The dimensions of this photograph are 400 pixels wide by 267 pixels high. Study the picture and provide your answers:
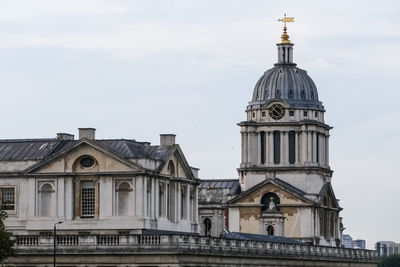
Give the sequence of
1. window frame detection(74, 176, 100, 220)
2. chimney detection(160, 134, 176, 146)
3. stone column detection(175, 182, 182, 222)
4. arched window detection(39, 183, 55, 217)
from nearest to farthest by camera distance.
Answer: window frame detection(74, 176, 100, 220) → arched window detection(39, 183, 55, 217) → chimney detection(160, 134, 176, 146) → stone column detection(175, 182, 182, 222)

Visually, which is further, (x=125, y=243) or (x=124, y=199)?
(x=124, y=199)

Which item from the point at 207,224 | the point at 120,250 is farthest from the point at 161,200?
the point at 207,224

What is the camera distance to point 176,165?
145m

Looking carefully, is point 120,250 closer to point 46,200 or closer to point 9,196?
point 46,200

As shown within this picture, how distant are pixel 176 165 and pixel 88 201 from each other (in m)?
9.37

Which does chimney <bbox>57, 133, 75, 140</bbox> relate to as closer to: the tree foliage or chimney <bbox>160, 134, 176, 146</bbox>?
chimney <bbox>160, 134, 176, 146</bbox>

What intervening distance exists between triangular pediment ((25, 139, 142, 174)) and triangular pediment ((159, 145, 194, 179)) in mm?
4030

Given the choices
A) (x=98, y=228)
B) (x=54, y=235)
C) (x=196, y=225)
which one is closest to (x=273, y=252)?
(x=196, y=225)

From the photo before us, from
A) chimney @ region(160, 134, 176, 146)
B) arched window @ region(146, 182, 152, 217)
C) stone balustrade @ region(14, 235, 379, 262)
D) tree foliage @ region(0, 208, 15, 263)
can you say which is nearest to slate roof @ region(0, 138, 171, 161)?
chimney @ region(160, 134, 176, 146)

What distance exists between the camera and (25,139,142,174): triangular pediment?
13838 cm

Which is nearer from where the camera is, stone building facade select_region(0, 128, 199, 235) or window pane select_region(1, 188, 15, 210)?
stone building facade select_region(0, 128, 199, 235)

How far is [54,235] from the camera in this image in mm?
128125

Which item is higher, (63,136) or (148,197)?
(63,136)

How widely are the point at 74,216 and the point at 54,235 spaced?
11548mm
